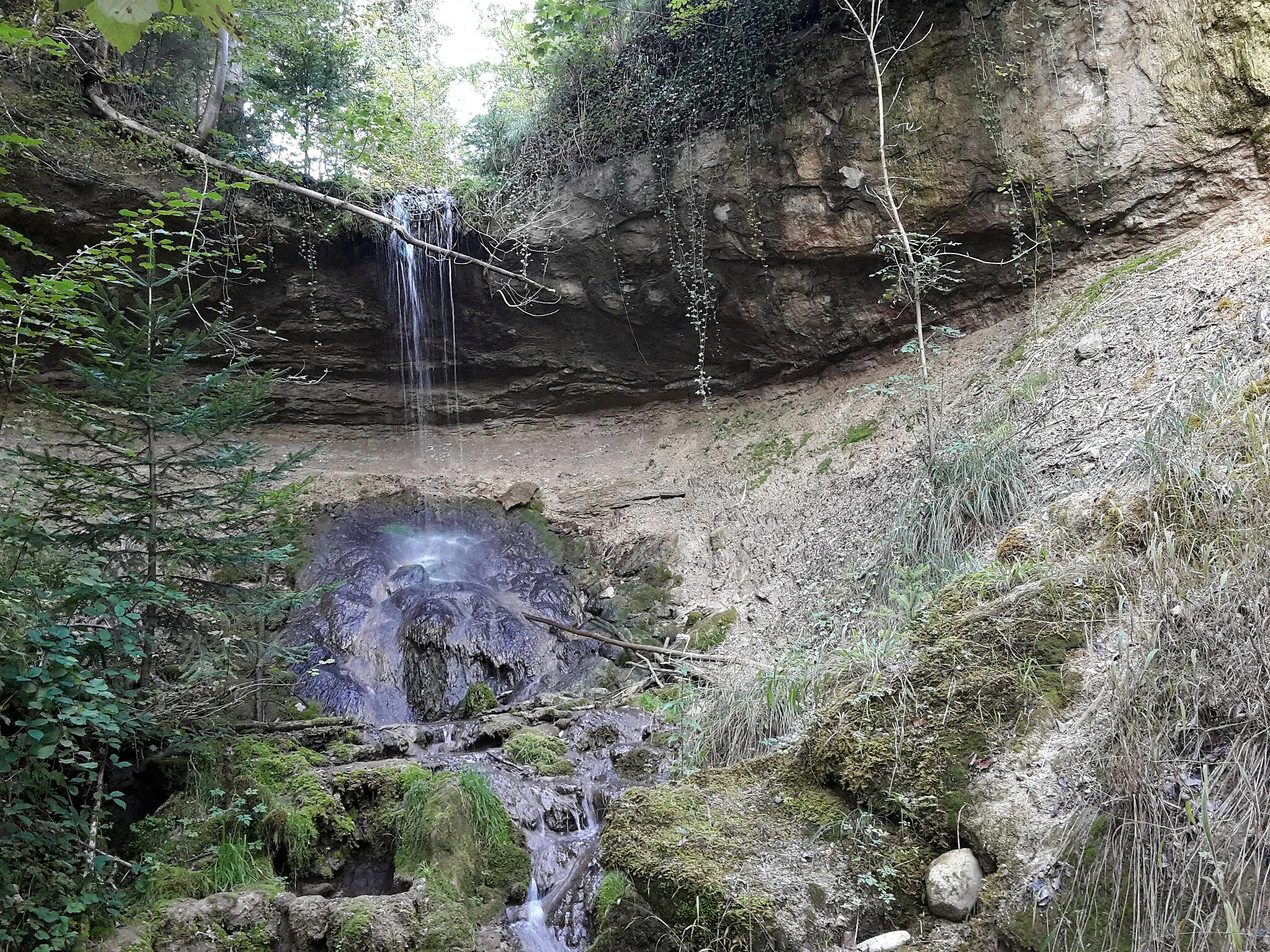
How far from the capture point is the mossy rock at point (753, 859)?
2.25 meters

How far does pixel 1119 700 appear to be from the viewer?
2.02 meters

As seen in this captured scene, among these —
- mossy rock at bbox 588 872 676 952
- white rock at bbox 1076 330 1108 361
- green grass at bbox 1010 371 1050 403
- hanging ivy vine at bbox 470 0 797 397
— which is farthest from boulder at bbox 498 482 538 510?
mossy rock at bbox 588 872 676 952

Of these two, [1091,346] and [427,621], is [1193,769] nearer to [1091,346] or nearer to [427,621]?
[1091,346]

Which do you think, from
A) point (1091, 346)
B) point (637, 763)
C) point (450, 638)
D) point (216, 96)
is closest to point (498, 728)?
point (637, 763)

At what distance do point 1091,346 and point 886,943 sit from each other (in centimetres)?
603

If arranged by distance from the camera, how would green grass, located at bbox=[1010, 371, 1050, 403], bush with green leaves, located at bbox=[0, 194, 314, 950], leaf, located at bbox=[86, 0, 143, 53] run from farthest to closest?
green grass, located at bbox=[1010, 371, 1050, 403]
bush with green leaves, located at bbox=[0, 194, 314, 950]
leaf, located at bbox=[86, 0, 143, 53]

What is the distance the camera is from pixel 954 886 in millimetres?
2195

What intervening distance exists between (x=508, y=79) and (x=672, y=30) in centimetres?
641

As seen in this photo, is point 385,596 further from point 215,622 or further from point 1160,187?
point 1160,187

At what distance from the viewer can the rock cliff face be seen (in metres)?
7.43

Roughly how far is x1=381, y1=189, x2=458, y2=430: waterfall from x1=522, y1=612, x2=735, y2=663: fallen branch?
4.84 metres

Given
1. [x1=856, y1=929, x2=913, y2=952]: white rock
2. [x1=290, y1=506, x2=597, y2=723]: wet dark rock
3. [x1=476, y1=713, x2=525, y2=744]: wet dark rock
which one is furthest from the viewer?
[x1=290, y1=506, x2=597, y2=723]: wet dark rock

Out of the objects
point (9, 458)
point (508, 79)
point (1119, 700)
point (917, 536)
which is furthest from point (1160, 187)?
point (508, 79)

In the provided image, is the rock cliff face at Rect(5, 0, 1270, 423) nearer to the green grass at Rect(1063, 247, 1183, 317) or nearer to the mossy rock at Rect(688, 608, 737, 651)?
the green grass at Rect(1063, 247, 1183, 317)
